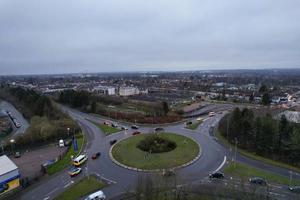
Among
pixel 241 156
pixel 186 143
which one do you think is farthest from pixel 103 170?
pixel 241 156

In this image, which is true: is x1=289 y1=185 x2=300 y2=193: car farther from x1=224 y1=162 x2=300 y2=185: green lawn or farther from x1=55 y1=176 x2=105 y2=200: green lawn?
x1=55 y1=176 x2=105 y2=200: green lawn

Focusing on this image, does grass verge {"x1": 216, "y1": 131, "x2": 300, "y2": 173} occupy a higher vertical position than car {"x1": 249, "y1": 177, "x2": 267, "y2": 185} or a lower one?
lower

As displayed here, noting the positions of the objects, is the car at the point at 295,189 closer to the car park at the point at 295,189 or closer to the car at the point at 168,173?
the car park at the point at 295,189

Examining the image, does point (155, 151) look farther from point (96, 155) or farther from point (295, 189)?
point (295, 189)

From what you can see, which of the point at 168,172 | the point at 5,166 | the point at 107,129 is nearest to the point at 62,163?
the point at 5,166

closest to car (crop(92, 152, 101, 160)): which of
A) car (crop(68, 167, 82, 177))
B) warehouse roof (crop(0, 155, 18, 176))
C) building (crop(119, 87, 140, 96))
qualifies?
car (crop(68, 167, 82, 177))

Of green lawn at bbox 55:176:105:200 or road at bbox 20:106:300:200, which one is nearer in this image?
green lawn at bbox 55:176:105:200
